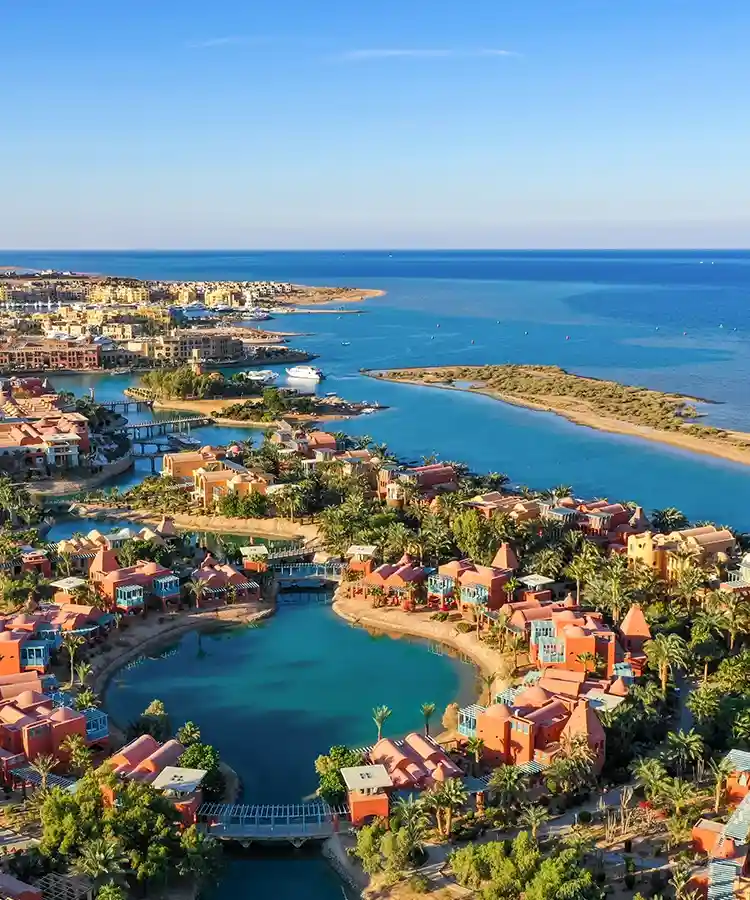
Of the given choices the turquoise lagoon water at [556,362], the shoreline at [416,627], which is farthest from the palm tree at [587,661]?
the turquoise lagoon water at [556,362]

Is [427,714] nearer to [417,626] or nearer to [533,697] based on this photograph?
[533,697]

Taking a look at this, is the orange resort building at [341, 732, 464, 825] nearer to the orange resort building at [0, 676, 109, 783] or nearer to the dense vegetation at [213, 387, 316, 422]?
the orange resort building at [0, 676, 109, 783]

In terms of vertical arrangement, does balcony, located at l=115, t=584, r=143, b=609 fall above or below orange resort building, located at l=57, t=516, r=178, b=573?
below

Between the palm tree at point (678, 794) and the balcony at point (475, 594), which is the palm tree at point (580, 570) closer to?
the balcony at point (475, 594)

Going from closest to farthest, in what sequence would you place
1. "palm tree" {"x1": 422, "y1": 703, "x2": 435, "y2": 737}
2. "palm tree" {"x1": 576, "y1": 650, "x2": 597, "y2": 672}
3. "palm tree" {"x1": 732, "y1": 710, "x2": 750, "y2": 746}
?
"palm tree" {"x1": 732, "y1": 710, "x2": 750, "y2": 746} < "palm tree" {"x1": 422, "y1": 703, "x2": 435, "y2": 737} < "palm tree" {"x1": 576, "y1": 650, "x2": 597, "y2": 672}

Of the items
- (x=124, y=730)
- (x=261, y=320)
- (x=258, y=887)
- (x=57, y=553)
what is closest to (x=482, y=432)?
(x=57, y=553)

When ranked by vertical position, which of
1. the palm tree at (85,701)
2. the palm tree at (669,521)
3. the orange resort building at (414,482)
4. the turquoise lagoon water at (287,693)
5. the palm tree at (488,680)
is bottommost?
the turquoise lagoon water at (287,693)

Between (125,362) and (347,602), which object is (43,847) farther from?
(125,362)

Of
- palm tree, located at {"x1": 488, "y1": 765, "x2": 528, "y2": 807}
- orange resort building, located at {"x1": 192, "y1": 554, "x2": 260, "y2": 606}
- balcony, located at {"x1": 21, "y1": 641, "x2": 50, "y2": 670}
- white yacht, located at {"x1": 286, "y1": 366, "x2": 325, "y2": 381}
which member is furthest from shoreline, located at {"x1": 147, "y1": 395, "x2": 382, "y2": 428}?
palm tree, located at {"x1": 488, "y1": 765, "x2": 528, "y2": 807}
